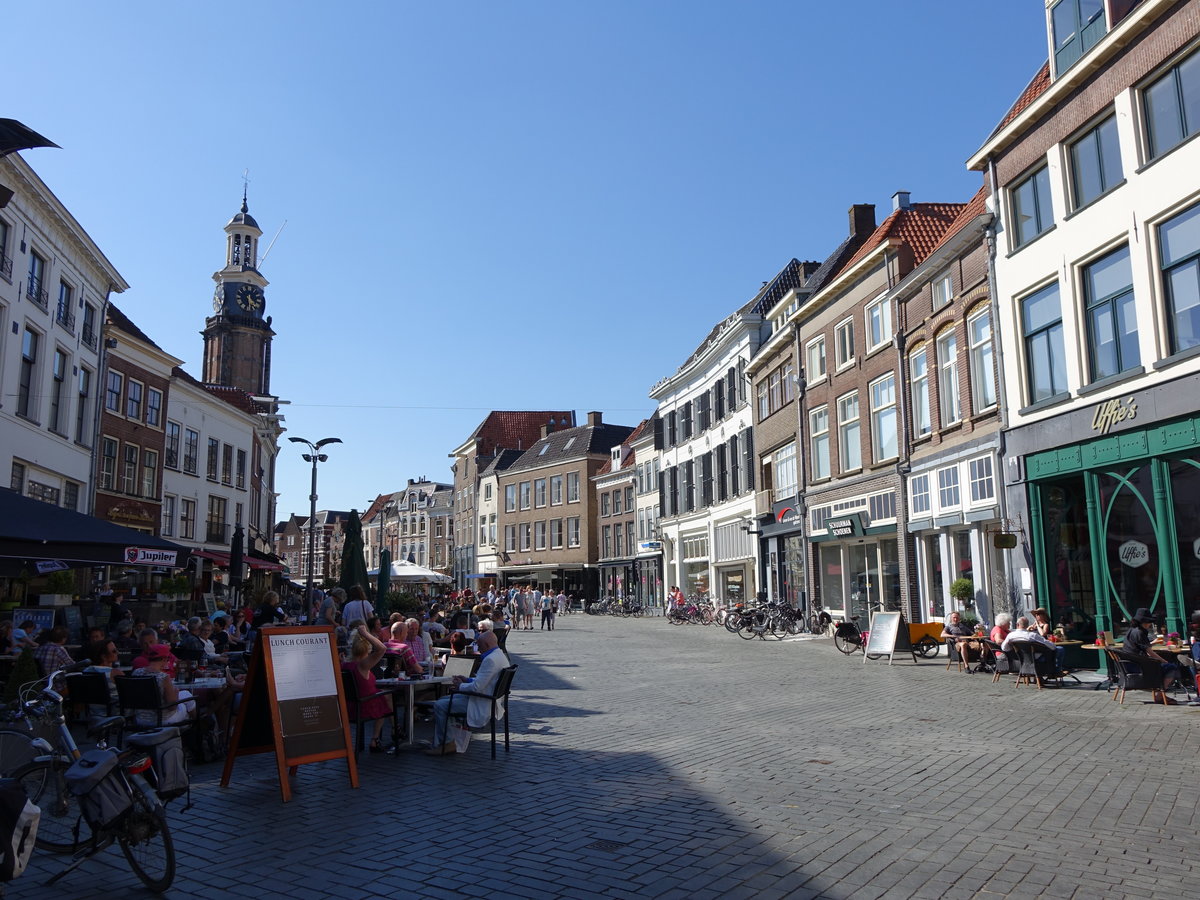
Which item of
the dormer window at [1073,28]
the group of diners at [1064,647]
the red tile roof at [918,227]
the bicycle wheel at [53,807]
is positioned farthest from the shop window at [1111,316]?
the bicycle wheel at [53,807]

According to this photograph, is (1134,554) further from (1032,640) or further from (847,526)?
(847,526)

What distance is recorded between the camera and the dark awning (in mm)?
9227

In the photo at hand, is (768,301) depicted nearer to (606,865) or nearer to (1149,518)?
(1149,518)

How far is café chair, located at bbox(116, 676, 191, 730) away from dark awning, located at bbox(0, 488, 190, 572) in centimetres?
248

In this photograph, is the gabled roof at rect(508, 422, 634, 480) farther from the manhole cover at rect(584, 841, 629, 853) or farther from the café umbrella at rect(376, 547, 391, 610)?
the manhole cover at rect(584, 841, 629, 853)

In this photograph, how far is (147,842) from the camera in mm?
5012

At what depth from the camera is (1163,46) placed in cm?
1359

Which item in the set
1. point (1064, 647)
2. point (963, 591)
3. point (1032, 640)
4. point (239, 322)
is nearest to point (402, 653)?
point (1032, 640)

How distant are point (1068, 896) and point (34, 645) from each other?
1125 cm

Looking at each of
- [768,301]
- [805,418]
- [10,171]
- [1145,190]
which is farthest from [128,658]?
[768,301]

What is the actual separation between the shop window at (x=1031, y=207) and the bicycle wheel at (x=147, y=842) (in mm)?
16487

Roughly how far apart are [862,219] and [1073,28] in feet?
47.7

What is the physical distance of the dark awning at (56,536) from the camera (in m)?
9.23

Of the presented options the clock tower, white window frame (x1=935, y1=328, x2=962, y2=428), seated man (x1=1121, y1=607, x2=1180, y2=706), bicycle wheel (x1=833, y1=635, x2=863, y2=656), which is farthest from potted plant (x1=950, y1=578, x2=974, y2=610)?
the clock tower
